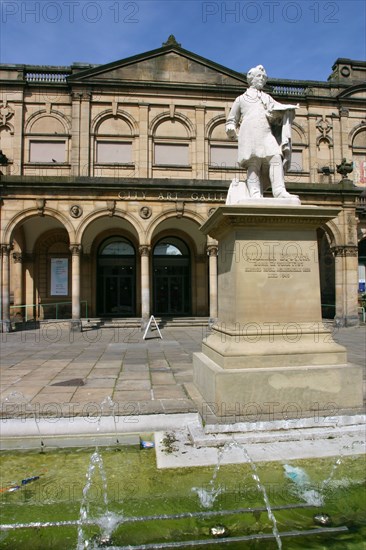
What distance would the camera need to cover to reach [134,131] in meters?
21.8

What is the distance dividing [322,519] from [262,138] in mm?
4272

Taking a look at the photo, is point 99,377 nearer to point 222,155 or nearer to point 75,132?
point 75,132

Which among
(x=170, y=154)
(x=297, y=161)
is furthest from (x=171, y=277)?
(x=297, y=161)

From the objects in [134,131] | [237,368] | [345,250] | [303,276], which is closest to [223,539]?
[237,368]

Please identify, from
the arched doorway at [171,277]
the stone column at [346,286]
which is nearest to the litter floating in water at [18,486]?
the stone column at [346,286]

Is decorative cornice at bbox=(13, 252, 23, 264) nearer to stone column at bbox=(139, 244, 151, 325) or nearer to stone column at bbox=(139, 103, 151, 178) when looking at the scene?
stone column at bbox=(139, 244, 151, 325)

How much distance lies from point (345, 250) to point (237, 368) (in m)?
16.7

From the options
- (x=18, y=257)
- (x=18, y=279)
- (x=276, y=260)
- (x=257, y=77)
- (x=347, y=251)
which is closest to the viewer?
(x=276, y=260)

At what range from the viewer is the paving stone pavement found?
4945 mm

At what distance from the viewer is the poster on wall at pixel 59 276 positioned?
2170cm

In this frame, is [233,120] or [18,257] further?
[18,257]

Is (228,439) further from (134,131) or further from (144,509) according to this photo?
(134,131)

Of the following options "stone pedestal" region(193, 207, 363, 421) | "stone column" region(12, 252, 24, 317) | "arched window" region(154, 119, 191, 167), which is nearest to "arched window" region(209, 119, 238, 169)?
"arched window" region(154, 119, 191, 167)

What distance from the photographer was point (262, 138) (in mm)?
5215
